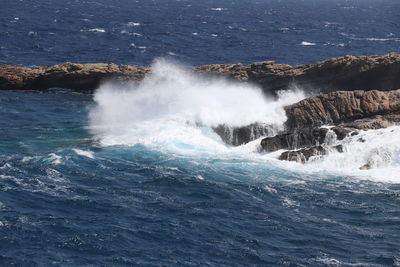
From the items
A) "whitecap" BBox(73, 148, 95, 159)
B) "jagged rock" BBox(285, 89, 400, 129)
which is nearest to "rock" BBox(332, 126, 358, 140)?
"jagged rock" BBox(285, 89, 400, 129)

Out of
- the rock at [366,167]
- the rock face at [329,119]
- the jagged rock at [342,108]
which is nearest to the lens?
the rock at [366,167]

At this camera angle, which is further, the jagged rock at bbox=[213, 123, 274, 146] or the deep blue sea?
the jagged rock at bbox=[213, 123, 274, 146]

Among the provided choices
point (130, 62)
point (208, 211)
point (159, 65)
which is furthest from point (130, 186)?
point (130, 62)

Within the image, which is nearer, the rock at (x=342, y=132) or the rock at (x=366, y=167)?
the rock at (x=366, y=167)

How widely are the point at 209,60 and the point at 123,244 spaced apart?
227 ft

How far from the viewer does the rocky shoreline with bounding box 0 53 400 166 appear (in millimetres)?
58281

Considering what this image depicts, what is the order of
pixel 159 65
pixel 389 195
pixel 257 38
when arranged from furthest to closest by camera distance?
pixel 257 38
pixel 159 65
pixel 389 195

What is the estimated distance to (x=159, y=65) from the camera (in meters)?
84.6

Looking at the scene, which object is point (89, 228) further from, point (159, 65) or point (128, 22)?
point (128, 22)

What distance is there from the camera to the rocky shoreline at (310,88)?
191ft

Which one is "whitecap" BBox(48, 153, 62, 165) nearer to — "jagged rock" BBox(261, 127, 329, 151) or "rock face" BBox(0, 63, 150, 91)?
"jagged rock" BBox(261, 127, 329, 151)

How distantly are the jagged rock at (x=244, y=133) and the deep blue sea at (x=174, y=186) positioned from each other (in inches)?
31.8

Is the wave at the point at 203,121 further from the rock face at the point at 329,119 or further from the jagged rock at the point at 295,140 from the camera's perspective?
the jagged rock at the point at 295,140

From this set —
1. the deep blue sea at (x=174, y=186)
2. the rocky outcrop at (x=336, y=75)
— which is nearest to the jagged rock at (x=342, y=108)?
the deep blue sea at (x=174, y=186)
